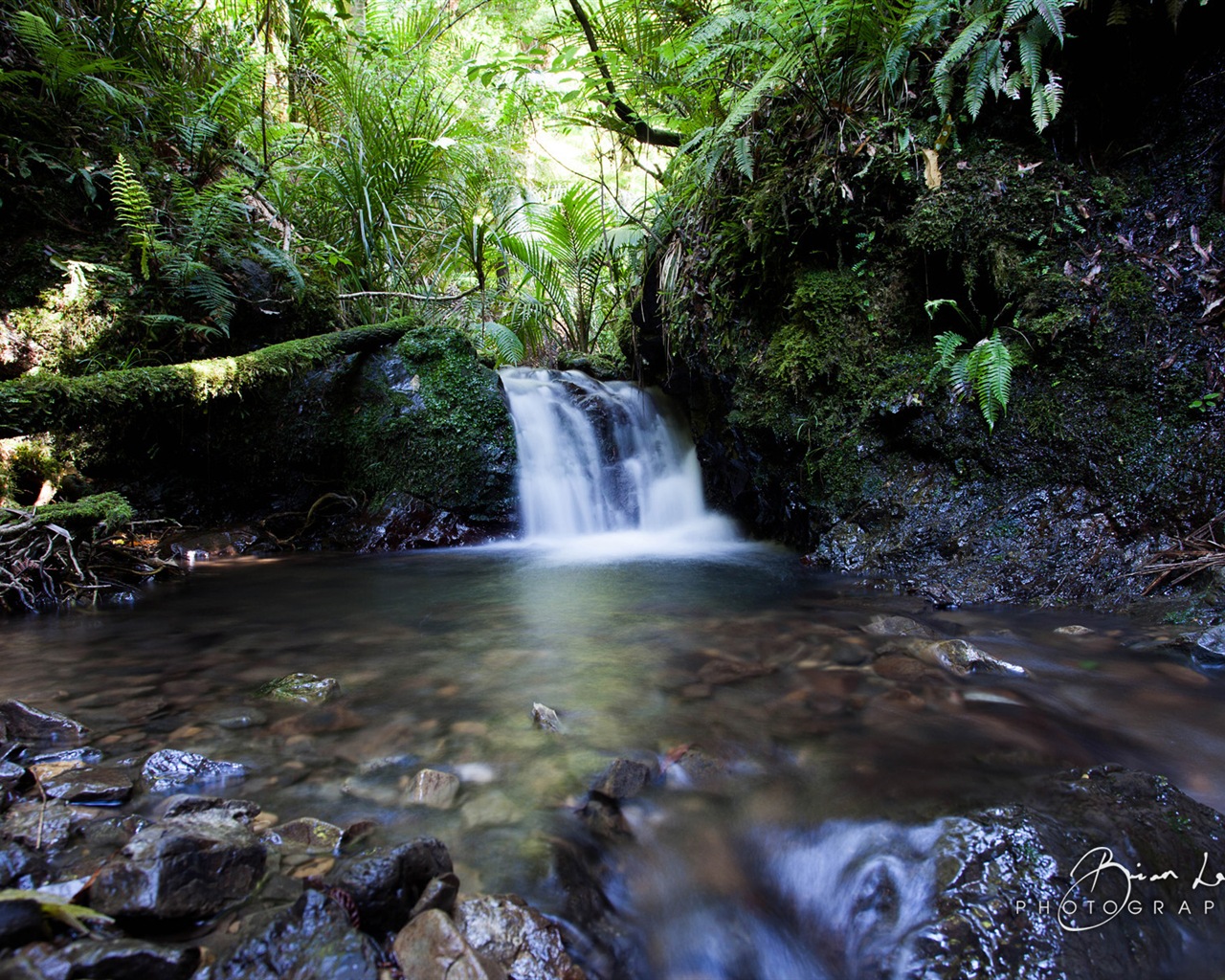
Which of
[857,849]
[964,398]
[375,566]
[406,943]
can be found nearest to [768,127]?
[964,398]

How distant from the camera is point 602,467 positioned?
641cm

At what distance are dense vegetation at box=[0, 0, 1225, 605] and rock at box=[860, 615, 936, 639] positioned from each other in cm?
129

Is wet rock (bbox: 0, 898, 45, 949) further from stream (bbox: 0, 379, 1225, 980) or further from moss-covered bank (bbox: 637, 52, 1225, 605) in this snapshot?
moss-covered bank (bbox: 637, 52, 1225, 605)

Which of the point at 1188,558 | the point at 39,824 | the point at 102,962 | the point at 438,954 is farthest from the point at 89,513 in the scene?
the point at 1188,558

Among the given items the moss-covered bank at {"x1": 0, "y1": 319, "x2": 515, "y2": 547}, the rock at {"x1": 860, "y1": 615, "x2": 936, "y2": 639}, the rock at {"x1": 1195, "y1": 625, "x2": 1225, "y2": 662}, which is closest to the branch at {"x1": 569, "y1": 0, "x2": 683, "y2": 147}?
the moss-covered bank at {"x1": 0, "y1": 319, "x2": 515, "y2": 547}

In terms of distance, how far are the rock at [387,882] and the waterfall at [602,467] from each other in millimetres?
4614

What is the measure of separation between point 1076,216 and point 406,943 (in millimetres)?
4467

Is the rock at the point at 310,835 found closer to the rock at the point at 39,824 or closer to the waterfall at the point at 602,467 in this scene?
the rock at the point at 39,824

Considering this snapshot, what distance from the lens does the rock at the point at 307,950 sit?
102cm

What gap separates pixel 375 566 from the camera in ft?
15.9

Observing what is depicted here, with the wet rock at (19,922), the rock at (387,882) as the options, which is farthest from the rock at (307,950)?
the wet rock at (19,922)

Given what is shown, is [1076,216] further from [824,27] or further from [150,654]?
[150,654]

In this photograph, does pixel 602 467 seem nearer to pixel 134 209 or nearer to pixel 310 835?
pixel 134 209

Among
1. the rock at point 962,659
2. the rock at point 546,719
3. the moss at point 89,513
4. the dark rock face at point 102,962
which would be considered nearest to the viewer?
the dark rock face at point 102,962
